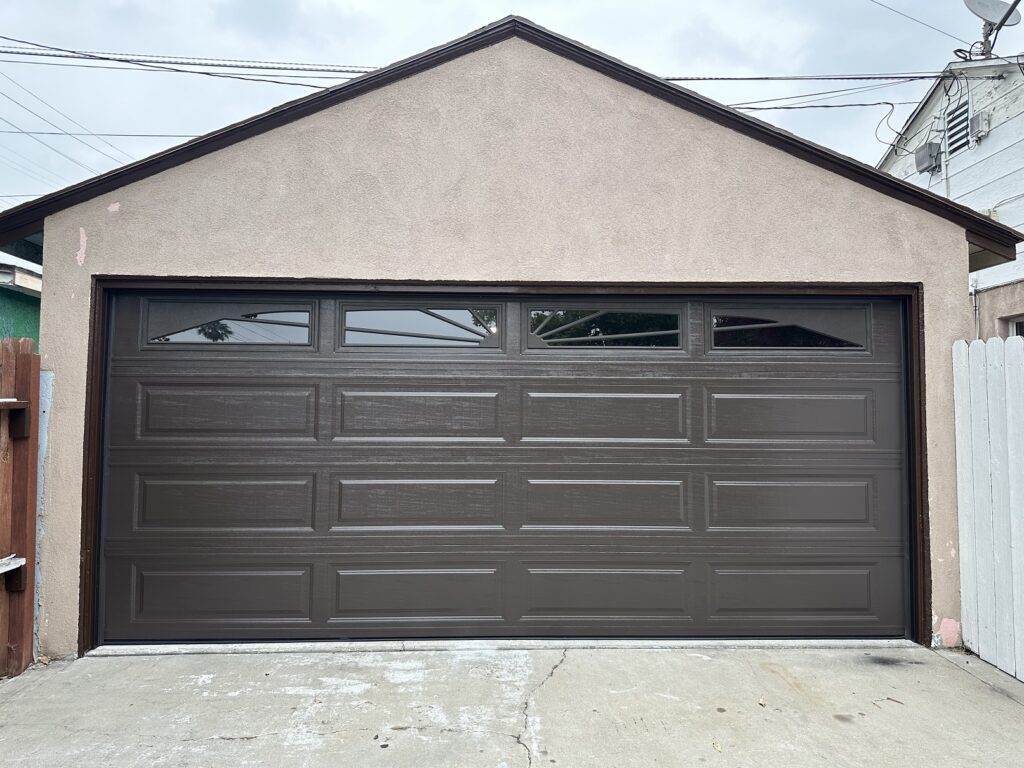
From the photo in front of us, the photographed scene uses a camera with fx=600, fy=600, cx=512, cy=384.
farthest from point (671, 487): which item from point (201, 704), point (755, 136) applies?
point (201, 704)

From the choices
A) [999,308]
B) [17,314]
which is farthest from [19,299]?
[999,308]

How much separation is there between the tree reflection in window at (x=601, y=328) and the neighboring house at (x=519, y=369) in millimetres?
22

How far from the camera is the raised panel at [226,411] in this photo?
4.15 meters

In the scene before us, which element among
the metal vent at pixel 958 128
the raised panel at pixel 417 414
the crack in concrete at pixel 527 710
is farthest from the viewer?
the metal vent at pixel 958 128

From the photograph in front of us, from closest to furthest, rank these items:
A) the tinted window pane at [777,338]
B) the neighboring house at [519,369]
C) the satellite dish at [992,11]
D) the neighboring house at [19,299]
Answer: the neighboring house at [519,369], the tinted window pane at [777,338], the neighboring house at [19,299], the satellite dish at [992,11]

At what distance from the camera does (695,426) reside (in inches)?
169

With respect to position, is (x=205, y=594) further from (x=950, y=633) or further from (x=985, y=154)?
(x=985, y=154)

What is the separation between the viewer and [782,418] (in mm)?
4285

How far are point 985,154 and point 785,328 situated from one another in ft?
22.2

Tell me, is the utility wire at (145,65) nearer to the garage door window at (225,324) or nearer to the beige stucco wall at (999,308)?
the garage door window at (225,324)

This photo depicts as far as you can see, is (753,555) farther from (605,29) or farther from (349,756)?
(605,29)

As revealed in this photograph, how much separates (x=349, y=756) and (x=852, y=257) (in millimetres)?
4329

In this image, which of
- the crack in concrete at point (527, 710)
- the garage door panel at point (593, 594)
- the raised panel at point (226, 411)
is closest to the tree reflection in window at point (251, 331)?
the raised panel at point (226, 411)

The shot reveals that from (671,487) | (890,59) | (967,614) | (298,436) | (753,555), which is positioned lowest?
(967,614)
